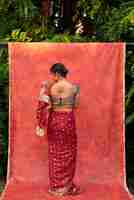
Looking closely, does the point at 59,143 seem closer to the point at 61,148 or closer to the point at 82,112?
the point at 61,148

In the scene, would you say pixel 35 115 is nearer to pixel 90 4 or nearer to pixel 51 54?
pixel 51 54

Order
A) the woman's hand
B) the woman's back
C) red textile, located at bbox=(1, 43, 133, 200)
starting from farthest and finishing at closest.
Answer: red textile, located at bbox=(1, 43, 133, 200) < the woman's hand < the woman's back

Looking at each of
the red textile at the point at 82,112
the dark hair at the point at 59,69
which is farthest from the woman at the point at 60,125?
the red textile at the point at 82,112

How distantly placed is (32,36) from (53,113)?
7.12 feet

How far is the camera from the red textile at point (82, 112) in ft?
15.4

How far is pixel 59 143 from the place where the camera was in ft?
14.5

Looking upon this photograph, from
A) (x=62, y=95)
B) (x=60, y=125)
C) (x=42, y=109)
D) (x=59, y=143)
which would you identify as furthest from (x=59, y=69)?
(x=59, y=143)

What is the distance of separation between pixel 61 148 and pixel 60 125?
198 mm

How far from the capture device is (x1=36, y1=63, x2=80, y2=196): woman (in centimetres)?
438

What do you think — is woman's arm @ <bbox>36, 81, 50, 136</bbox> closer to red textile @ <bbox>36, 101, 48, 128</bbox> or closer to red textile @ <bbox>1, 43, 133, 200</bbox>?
red textile @ <bbox>36, 101, 48, 128</bbox>

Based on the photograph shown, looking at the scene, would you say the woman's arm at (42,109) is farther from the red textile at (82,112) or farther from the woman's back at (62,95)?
the red textile at (82,112)

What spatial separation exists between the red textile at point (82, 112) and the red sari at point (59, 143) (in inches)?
9.6

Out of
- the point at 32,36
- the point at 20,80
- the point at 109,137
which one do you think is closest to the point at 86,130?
the point at 109,137

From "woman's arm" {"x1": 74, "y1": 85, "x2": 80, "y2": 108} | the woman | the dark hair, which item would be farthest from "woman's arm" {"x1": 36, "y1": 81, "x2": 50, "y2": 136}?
"woman's arm" {"x1": 74, "y1": 85, "x2": 80, "y2": 108}
